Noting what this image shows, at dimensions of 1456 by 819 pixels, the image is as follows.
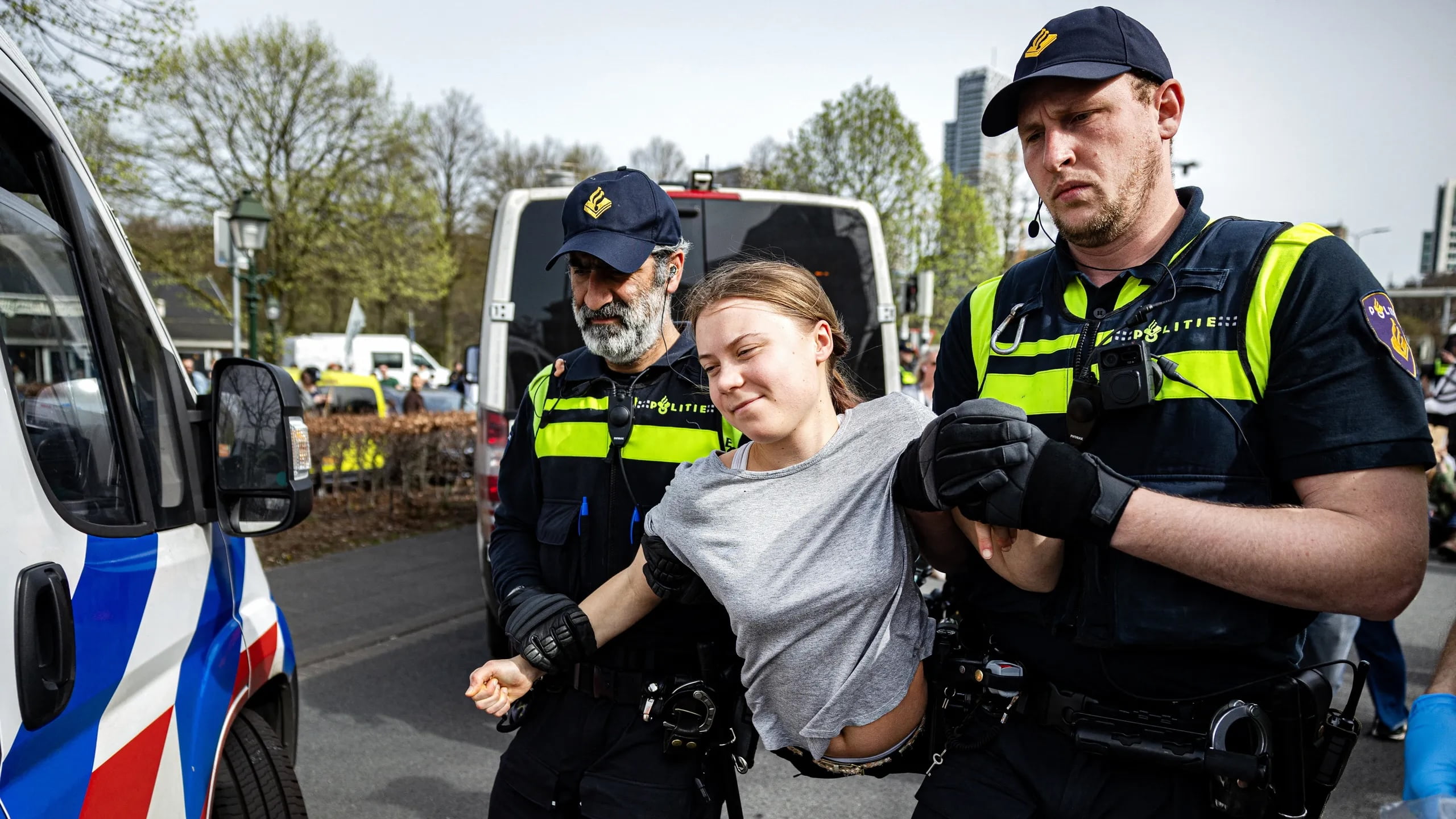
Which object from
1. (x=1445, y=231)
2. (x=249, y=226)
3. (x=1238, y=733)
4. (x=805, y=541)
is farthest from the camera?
(x=1445, y=231)

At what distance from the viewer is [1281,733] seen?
1474mm

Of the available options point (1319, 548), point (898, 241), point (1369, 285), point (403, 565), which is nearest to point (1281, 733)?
point (1319, 548)

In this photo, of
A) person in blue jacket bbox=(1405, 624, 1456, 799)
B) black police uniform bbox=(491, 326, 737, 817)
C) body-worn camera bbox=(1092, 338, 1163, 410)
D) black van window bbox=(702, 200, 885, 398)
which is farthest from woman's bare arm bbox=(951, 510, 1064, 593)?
black van window bbox=(702, 200, 885, 398)

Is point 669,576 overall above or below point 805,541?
below

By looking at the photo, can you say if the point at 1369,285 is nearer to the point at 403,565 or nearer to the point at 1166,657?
the point at 1166,657

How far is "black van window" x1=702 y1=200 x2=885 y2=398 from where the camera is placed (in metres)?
5.20

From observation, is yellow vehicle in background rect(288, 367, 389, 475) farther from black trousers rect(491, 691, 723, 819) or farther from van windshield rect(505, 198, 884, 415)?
black trousers rect(491, 691, 723, 819)

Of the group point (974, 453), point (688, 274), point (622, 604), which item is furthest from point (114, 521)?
point (688, 274)

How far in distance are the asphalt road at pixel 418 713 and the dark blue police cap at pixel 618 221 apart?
Answer: 2.41 meters

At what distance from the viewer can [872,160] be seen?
24.5 meters

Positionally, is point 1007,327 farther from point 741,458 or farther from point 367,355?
point 367,355

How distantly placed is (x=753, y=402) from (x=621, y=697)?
0.75 m

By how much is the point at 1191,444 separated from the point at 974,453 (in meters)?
0.38

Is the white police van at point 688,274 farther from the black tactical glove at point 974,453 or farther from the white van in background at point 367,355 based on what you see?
the white van in background at point 367,355
